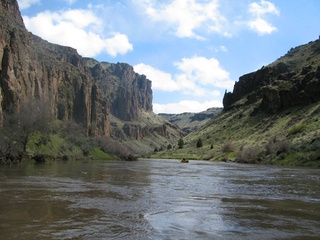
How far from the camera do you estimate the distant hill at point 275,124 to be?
249 feet

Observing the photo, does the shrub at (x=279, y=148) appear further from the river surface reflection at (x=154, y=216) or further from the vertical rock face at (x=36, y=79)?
the vertical rock face at (x=36, y=79)

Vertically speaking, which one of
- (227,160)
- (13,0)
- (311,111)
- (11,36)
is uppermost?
(13,0)

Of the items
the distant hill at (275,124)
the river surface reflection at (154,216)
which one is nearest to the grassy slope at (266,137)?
the distant hill at (275,124)

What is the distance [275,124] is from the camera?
127 metres

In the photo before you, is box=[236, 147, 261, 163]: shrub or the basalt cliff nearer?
box=[236, 147, 261, 163]: shrub

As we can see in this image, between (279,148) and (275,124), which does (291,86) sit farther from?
(279,148)

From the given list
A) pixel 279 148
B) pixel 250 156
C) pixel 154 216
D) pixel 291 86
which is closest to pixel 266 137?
pixel 250 156

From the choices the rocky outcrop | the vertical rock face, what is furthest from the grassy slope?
the vertical rock face

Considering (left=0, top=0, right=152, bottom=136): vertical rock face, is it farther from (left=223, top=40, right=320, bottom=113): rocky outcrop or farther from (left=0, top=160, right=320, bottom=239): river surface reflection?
(left=223, top=40, right=320, bottom=113): rocky outcrop

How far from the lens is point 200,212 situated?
15.2 meters

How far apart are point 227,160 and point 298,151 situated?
31846 millimetres

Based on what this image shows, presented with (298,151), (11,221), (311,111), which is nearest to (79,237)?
(11,221)

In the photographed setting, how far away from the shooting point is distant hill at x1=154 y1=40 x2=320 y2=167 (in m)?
75.8

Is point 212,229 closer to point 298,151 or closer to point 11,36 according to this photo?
point 298,151
